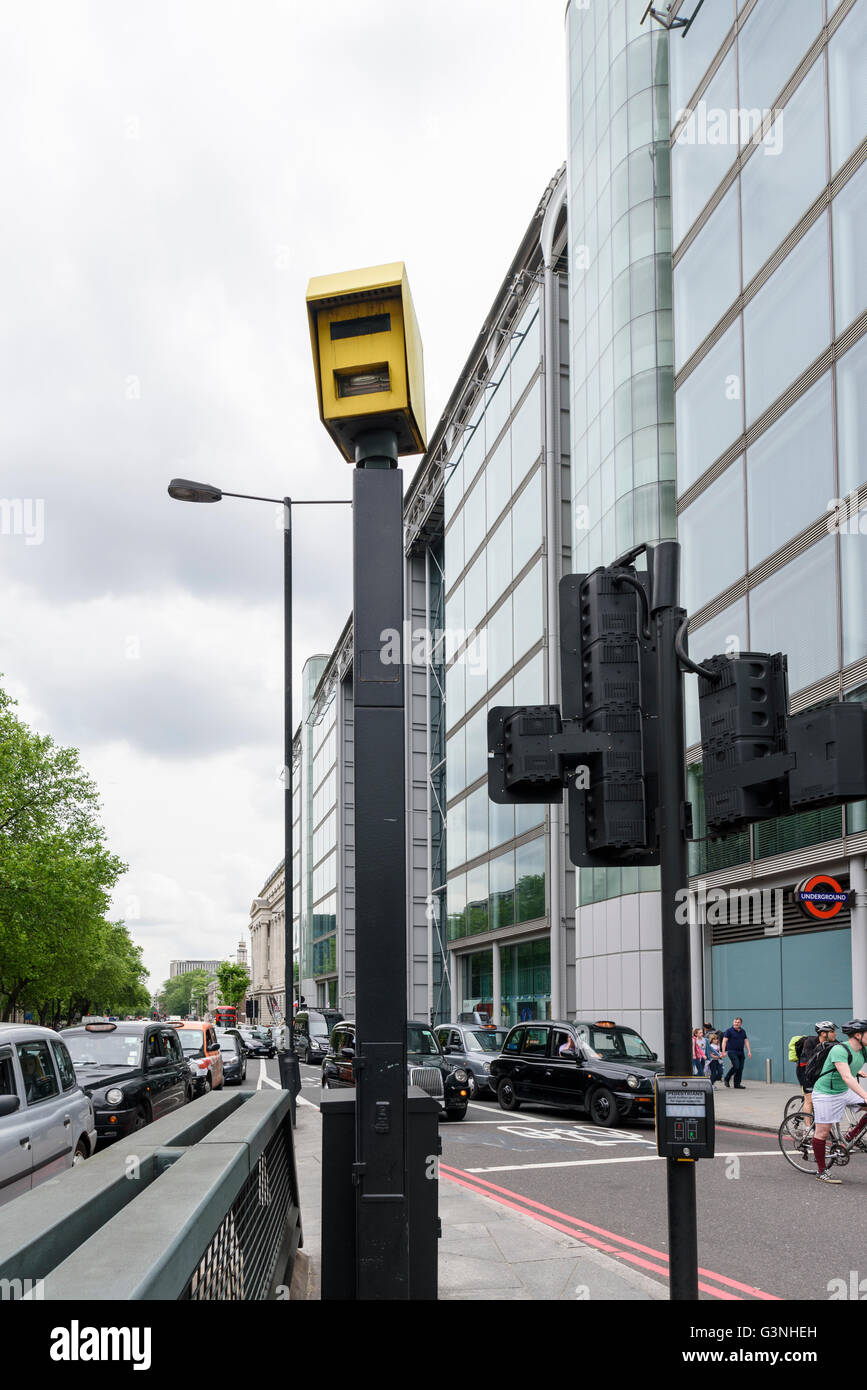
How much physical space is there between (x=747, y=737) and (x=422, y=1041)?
758 inches

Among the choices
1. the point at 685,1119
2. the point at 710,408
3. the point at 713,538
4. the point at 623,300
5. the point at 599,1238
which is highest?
the point at 623,300

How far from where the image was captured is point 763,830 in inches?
1078

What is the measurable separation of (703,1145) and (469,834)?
158 ft

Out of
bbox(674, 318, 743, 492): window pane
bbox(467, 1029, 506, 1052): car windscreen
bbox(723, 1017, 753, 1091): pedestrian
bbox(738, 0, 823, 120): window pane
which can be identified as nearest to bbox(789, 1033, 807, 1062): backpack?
bbox(723, 1017, 753, 1091): pedestrian

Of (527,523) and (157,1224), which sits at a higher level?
(527,523)

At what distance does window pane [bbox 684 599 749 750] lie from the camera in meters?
28.5

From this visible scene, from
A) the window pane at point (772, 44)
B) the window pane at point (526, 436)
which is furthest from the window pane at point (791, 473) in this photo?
the window pane at point (526, 436)

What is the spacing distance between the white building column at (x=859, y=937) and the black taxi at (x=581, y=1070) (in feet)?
13.6

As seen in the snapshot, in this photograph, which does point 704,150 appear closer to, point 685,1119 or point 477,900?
point 477,900

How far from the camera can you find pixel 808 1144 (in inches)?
562

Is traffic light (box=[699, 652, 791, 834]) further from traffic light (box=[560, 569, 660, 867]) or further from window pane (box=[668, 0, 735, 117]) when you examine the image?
window pane (box=[668, 0, 735, 117])

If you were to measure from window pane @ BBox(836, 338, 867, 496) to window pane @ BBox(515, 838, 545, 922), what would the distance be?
2088 cm

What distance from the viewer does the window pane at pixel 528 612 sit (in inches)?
1689
